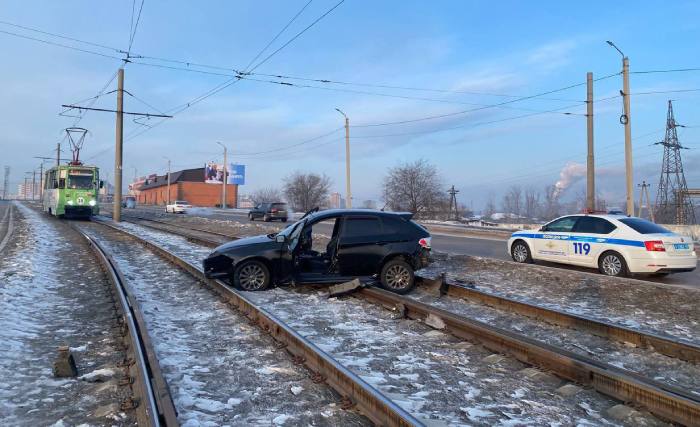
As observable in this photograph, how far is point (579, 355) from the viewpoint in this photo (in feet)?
18.4

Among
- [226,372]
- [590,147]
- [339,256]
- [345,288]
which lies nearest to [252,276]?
[339,256]

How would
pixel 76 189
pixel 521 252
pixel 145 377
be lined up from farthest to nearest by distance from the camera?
pixel 76 189, pixel 521 252, pixel 145 377

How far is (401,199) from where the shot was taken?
6378cm

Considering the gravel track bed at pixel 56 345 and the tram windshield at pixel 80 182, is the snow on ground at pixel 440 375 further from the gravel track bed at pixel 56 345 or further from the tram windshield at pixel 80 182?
the tram windshield at pixel 80 182

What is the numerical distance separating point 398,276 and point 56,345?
5653mm

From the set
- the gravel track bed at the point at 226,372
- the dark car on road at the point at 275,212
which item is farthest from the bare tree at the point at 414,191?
the gravel track bed at the point at 226,372

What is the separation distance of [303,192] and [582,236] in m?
78.9

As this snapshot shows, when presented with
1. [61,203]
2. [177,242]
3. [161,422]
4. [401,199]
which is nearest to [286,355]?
[161,422]

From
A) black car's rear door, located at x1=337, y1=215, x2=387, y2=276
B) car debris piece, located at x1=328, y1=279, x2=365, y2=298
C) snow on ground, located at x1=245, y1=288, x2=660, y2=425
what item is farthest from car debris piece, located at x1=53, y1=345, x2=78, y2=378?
black car's rear door, located at x1=337, y1=215, x2=387, y2=276

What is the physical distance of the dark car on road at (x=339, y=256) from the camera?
9.48 metres

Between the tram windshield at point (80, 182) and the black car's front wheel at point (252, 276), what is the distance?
26.1 meters

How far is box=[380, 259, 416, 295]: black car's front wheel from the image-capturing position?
956cm

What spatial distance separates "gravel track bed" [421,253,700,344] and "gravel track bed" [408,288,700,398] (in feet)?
4.32

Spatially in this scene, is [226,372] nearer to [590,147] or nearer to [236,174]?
[590,147]
